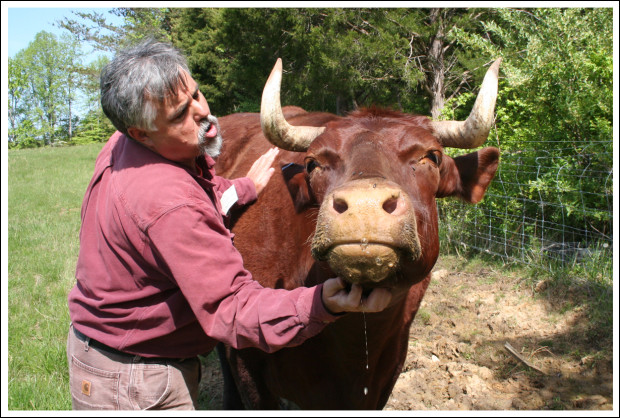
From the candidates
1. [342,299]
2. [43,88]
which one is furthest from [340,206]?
[43,88]

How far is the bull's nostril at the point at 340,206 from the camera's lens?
1967mm

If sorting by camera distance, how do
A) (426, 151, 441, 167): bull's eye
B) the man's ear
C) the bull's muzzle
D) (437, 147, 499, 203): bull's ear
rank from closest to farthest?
1. the bull's muzzle
2. the man's ear
3. (426, 151, 441, 167): bull's eye
4. (437, 147, 499, 203): bull's ear

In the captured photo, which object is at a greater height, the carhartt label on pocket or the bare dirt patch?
the carhartt label on pocket

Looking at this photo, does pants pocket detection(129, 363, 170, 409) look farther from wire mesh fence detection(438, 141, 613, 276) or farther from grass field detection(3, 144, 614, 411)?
wire mesh fence detection(438, 141, 613, 276)

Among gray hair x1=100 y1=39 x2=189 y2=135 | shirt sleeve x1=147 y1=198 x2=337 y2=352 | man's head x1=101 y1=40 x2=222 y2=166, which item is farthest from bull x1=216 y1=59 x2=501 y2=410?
gray hair x1=100 y1=39 x2=189 y2=135

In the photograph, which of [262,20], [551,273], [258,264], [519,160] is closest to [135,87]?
[258,264]

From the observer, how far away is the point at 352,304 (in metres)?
2.02

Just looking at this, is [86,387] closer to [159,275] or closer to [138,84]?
[159,275]

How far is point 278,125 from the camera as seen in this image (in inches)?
127

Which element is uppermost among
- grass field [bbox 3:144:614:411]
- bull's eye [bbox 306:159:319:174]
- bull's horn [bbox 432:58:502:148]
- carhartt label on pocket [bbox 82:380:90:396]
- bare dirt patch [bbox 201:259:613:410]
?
bull's horn [bbox 432:58:502:148]

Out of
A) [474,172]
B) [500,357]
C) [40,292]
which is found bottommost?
[500,357]

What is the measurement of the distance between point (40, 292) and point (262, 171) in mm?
4207

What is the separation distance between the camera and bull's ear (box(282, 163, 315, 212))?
3.23 metres

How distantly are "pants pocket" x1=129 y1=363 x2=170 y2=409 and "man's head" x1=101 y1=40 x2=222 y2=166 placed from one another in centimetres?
103
